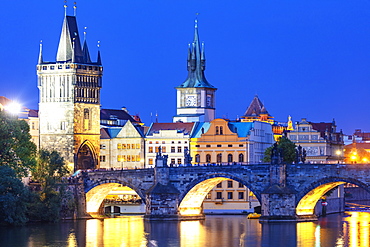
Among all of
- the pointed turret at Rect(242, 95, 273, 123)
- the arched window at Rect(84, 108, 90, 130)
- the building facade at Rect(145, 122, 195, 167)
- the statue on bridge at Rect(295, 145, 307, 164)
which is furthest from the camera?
the pointed turret at Rect(242, 95, 273, 123)

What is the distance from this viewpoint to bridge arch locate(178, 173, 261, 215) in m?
102

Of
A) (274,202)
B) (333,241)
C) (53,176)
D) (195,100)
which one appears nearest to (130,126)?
(195,100)

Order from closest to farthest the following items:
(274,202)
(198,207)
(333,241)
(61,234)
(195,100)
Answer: (333,241) → (61,234) → (274,202) → (198,207) → (195,100)

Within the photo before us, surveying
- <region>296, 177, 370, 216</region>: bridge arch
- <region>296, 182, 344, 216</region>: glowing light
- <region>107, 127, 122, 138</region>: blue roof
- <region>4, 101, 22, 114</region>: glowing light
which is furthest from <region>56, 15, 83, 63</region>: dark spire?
<region>296, 177, 370, 216</region>: bridge arch

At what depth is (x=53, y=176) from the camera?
4092 inches

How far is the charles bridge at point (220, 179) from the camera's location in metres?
97.9

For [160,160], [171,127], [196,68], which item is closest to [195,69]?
[196,68]

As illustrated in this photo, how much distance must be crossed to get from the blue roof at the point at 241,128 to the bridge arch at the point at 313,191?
2308 cm

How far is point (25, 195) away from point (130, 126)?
113 ft

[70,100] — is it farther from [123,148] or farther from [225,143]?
[225,143]

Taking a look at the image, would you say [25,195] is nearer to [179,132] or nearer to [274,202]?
[274,202]

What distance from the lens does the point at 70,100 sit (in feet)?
401

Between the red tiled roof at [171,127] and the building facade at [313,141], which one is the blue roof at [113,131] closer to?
the red tiled roof at [171,127]

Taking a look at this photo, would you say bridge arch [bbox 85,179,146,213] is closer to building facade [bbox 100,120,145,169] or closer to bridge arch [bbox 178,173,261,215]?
bridge arch [bbox 178,173,261,215]
